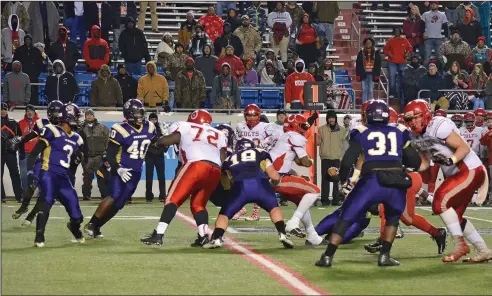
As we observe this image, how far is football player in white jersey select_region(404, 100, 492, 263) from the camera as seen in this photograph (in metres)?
10.2

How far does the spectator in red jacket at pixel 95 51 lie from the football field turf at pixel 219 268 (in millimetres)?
8208

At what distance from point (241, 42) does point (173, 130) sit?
34.6ft

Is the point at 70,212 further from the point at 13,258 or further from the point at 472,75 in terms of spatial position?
the point at 472,75

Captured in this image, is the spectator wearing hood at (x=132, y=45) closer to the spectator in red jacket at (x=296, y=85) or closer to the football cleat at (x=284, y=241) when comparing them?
the spectator in red jacket at (x=296, y=85)

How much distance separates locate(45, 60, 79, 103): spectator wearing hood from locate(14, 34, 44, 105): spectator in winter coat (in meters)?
0.78

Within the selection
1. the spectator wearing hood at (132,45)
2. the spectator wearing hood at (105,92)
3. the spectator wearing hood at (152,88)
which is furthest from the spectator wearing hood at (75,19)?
the spectator wearing hood at (152,88)

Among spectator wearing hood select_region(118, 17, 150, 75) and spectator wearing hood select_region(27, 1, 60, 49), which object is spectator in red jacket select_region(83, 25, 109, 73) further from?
spectator wearing hood select_region(27, 1, 60, 49)

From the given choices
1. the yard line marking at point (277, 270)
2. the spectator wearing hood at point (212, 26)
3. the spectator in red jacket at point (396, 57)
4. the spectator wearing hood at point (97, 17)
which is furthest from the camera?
the spectator wearing hood at point (212, 26)

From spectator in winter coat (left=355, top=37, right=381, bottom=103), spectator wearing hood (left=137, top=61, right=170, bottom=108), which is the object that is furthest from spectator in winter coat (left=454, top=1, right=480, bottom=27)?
spectator wearing hood (left=137, top=61, right=170, bottom=108)

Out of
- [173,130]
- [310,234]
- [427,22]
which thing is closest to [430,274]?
[310,234]

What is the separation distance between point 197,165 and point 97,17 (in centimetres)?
1176

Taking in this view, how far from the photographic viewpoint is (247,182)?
36.9 ft

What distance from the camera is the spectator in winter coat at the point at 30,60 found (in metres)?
20.6

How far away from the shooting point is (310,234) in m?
11.6
